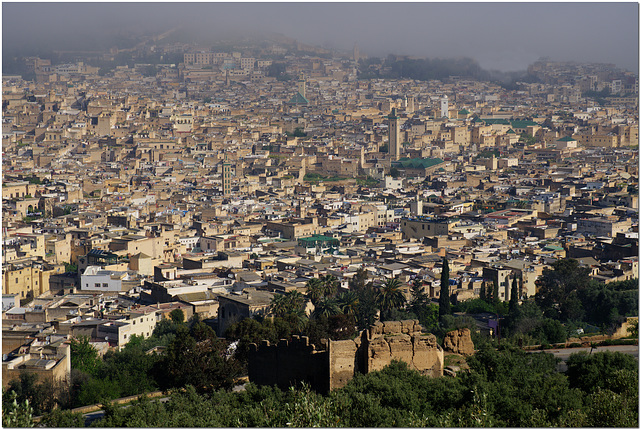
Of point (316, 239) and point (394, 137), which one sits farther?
point (394, 137)

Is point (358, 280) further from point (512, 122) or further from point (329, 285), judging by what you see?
point (512, 122)

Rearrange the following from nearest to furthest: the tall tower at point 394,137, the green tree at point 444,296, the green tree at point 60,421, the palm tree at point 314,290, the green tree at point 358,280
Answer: the green tree at point 60,421 < the green tree at point 444,296 < the palm tree at point 314,290 < the green tree at point 358,280 < the tall tower at point 394,137

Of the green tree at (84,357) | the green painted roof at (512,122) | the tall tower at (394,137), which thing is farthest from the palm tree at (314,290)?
the green painted roof at (512,122)

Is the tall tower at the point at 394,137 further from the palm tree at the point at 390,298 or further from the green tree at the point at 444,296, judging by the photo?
the palm tree at the point at 390,298

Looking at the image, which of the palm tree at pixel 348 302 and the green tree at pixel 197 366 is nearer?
the green tree at pixel 197 366

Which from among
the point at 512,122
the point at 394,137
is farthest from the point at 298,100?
the point at 394,137

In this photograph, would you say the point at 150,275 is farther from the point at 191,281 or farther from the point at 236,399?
the point at 236,399

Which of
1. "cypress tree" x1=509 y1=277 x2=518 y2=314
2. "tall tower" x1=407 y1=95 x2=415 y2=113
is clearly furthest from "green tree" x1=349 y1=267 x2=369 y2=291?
"tall tower" x1=407 y1=95 x2=415 y2=113

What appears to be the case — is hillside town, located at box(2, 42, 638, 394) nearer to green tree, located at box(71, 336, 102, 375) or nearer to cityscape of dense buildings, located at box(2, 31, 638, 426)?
cityscape of dense buildings, located at box(2, 31, 638, 426)
